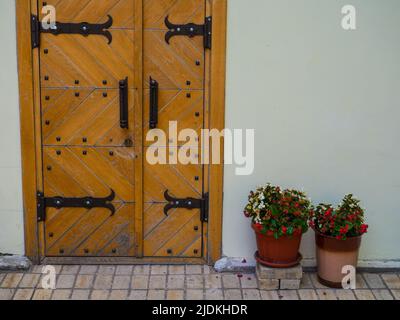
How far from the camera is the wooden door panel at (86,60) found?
4652mm

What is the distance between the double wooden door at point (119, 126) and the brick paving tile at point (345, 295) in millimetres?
1129

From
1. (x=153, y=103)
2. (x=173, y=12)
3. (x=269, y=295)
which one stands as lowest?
(x=269, y=295)

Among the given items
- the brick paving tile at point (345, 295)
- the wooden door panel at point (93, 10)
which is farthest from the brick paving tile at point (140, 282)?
the wooden door panel at point (93, 10)

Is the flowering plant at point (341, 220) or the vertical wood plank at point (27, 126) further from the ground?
the vertical wood plank at point (27, 126)

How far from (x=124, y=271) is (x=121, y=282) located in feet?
0.59

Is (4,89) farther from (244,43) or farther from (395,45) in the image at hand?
(395,45)

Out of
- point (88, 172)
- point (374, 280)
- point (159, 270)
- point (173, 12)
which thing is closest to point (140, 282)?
point (159, 270)

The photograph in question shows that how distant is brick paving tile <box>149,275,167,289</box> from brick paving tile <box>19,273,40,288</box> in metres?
0.88

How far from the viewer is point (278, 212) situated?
178 inches

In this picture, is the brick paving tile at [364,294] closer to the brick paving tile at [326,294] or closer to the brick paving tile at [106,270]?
the brick paving tile at [326,294]

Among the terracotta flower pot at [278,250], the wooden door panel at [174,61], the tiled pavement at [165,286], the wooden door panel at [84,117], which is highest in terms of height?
the wooden door panel at [174,61]

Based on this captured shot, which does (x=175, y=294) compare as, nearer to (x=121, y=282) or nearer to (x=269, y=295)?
(x=121, y=282)

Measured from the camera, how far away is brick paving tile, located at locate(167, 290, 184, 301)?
14.7 feet

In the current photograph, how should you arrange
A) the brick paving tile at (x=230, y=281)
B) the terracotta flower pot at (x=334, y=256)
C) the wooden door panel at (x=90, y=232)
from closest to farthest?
the terracotta flower pot at (x=334, y=256)
the brick paving tile at (x=230, y=281)
the wooden door panel at (x=90, y=232)
